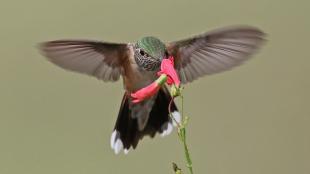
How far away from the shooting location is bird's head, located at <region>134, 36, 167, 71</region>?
8.98 ft

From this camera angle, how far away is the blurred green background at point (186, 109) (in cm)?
479

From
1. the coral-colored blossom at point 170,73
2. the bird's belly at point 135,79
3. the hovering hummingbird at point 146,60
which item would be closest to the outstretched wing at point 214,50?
the hovering hummingbird at point 146,60

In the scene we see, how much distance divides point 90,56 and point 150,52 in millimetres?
363

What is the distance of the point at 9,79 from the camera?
17.4ft

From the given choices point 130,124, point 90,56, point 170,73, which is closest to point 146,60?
point 90,56

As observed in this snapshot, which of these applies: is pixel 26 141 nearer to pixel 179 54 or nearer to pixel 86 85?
pixel 86 85

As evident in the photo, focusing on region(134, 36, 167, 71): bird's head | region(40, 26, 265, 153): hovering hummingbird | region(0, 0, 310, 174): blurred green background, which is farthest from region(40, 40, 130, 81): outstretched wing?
region(0, 0, 310, 174): blurred green background

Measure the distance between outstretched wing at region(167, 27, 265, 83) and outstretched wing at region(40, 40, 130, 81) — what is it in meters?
0.23

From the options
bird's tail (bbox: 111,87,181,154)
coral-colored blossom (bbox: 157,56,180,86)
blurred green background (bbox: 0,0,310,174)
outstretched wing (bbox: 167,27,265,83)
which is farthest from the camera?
blurred green background (bbox: 0,0,310,174)

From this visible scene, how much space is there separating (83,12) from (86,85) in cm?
88

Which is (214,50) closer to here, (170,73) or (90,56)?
(90,56)

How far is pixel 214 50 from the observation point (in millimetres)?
2984

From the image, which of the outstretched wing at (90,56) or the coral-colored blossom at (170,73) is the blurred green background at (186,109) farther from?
the coral-colored blossom at (170,73)

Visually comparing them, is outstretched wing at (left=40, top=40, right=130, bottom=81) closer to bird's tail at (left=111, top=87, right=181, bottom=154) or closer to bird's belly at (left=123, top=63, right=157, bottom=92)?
bird's belly at (left=123, top=63, right=157, bottom=92)
